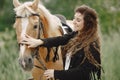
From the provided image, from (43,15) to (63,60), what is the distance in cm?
67

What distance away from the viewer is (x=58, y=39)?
7.25 meters

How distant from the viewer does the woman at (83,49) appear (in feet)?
22.1

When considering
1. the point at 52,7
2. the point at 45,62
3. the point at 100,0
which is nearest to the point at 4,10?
the point at 52,7

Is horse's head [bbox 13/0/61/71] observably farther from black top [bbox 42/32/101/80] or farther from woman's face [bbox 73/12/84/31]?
woman's face [bbox 73/12/84/31]

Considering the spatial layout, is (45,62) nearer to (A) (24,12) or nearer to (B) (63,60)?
(B) (63,60)

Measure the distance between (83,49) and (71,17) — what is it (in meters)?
12.1

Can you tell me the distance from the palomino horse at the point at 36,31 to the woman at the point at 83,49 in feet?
0.40

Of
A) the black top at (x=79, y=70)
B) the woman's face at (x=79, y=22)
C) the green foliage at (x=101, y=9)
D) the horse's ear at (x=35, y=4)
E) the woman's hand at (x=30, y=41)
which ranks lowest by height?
the black top at (x=79, y=70)

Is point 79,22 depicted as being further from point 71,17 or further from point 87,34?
point 71,17

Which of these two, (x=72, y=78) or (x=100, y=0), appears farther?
(x=100, y=0)

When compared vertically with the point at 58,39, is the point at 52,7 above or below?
above

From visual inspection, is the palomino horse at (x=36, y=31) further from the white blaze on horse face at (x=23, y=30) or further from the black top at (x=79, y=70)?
the black top at (x=79, y=70)

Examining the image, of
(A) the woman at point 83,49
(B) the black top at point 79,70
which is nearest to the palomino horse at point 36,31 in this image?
(A) the woman at point 83,49

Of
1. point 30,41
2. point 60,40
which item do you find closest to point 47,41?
point 60,40
